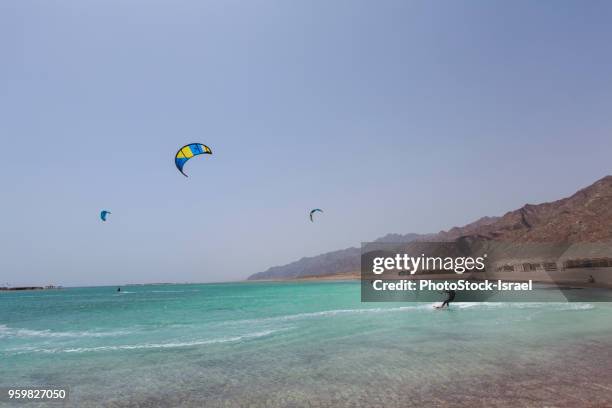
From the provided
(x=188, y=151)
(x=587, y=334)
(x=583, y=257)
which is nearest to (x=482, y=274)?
(x=583, y=257)

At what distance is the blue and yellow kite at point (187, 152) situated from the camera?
2323 cm

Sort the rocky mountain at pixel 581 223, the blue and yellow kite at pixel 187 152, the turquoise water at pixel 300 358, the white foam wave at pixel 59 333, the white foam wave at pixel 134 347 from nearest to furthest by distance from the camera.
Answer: the turquoise water at pixel 300 358, the white foam wave at pixel 134 347, the white foam wave at pixel 59 333, the blue and yellow kite at pixel 187 152, the rocky mountain at pixel 581 223

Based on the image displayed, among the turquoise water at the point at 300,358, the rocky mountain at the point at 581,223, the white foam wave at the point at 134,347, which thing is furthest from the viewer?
the rocky mountain at the point at 581,223

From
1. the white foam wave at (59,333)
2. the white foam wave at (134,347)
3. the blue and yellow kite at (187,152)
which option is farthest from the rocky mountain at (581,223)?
the white foam wave at (59,333)

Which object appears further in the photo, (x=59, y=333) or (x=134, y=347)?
(x=59, y=333)

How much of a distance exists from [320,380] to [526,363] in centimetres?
677

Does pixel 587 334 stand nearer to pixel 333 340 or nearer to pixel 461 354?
pixel 461 354

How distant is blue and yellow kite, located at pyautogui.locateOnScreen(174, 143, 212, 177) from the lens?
23233 mm

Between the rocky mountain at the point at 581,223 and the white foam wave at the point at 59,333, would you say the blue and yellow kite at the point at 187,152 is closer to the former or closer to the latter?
the white foam wave at the point at 59,333

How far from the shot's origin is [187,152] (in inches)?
942

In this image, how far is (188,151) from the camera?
78.5 feet

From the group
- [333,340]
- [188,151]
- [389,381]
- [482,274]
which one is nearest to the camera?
[389,381]

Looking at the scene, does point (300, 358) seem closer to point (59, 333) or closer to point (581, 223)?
point (59, 333)

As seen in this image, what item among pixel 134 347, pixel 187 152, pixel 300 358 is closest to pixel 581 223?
pixel 187 152
